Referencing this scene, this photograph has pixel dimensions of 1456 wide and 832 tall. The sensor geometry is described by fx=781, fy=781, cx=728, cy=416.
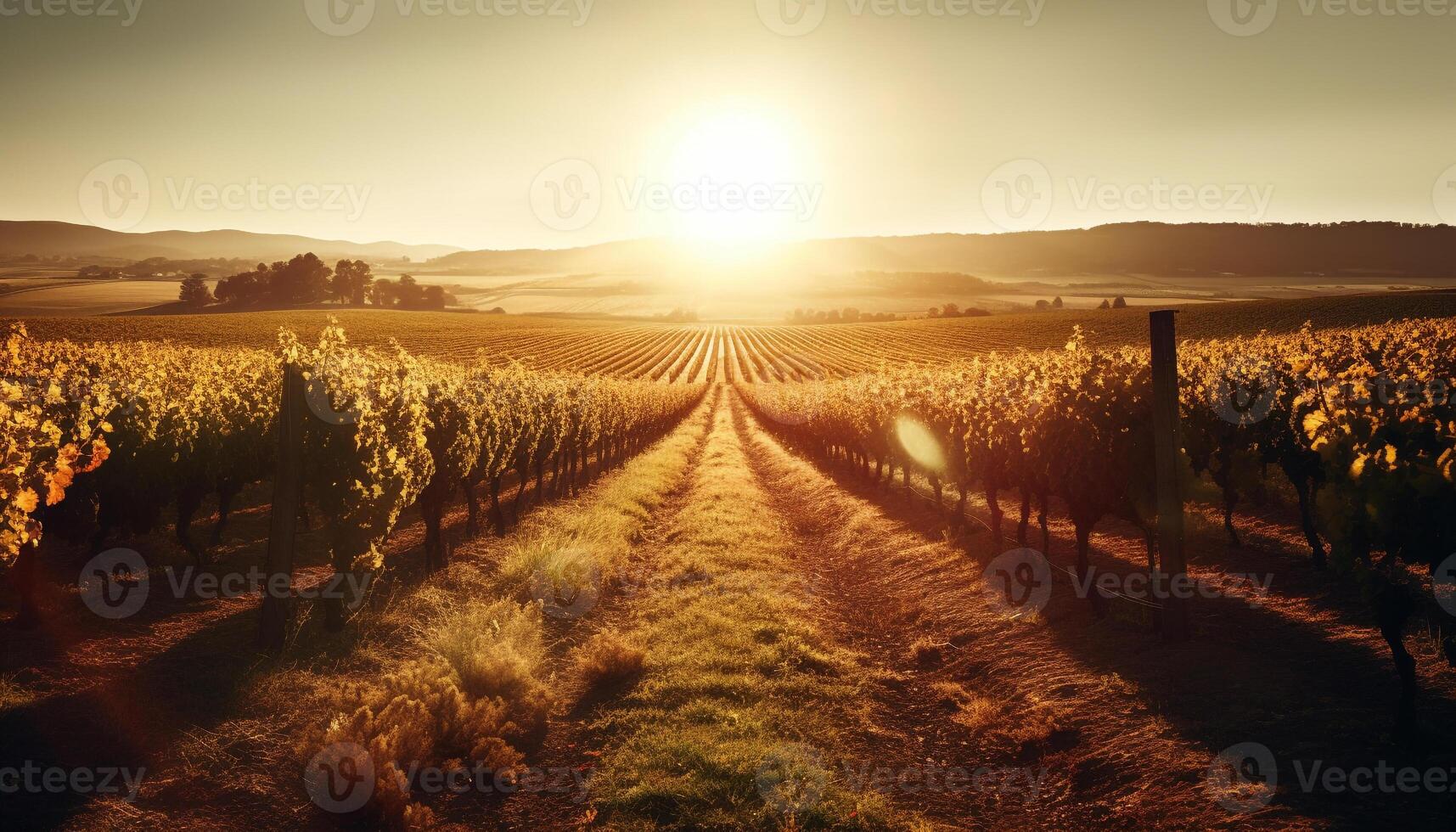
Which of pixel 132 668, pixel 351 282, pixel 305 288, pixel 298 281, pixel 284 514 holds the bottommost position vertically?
pixel 132 668

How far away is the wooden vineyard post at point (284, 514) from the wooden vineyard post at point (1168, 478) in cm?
1215

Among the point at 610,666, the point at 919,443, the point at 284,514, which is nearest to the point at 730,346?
the point at 919,443

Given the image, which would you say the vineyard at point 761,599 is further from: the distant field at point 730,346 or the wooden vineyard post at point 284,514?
the distant field at point 730,346

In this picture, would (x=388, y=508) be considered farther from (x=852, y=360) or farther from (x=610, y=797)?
(x=852, y=360)

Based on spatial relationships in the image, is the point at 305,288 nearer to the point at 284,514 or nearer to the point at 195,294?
the point at 195,294

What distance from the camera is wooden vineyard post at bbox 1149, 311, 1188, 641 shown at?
10078 millimetres

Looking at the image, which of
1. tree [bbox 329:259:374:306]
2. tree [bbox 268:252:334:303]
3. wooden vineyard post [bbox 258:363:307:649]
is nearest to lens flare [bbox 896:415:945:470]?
wooden vineyard post [bbox 258:363:307:649]

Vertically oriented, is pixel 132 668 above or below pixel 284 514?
below

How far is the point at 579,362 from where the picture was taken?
7775 centimetres

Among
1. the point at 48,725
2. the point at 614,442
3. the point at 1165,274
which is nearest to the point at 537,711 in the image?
the point at 48,725

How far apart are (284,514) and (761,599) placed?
7.69 metres

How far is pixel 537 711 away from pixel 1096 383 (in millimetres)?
9640

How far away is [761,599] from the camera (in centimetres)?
1366

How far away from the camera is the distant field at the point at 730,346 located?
71.7 meters
